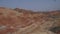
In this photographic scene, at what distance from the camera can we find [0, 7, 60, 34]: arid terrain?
4.80 ft

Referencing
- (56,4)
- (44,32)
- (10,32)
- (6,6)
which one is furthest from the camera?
(56,4)

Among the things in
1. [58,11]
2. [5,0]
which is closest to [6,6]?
[5,0]

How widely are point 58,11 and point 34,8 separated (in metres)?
0.38

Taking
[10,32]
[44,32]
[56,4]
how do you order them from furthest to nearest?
[56,4] < [44,32] < [10,32]

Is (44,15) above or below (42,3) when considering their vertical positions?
below

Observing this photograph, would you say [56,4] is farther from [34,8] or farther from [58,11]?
[34,8]

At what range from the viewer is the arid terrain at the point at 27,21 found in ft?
4.80

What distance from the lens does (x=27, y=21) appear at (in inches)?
63.8

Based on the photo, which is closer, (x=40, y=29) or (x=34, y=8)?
(x=40, y=29)

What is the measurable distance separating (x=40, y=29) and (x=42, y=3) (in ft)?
1.40

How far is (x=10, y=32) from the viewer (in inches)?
54.8

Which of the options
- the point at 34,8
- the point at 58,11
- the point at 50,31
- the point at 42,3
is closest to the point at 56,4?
the point at 58,11

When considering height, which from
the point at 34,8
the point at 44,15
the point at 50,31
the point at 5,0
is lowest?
the point at 50,31

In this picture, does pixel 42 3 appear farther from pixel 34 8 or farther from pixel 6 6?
pixel 6 6
